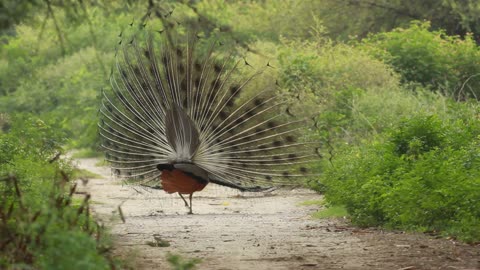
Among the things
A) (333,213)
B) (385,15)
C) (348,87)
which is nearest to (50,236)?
(333,213)

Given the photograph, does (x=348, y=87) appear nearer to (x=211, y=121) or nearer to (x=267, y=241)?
(x=211, y=121)

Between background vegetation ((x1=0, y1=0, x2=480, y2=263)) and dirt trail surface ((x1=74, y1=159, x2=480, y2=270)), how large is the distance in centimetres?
62

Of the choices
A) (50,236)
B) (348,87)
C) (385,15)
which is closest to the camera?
(50,236)

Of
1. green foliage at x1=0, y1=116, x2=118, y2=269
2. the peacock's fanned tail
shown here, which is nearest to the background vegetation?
green foliage at x1=0, y1=116, x2=118, y2=269

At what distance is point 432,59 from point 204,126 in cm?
1429

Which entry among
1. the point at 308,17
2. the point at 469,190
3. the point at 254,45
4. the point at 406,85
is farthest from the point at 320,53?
the point at 469,190

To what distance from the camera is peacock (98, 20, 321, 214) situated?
16922mm

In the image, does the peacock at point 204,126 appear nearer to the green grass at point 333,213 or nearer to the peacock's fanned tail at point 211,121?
the peacock's fanned tail at point 211,121

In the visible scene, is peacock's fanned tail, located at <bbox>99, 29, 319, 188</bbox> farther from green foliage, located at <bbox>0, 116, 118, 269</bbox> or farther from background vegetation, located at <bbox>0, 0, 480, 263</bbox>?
green foliage, located at <bbox>0, 116, 118, 269</bbox>

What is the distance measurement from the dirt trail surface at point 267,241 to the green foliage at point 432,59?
11.3m

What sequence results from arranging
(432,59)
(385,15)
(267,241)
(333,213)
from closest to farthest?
(267,241), (333,213), (432,59), (385,15)

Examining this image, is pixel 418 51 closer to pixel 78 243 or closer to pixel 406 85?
pixel 406 85

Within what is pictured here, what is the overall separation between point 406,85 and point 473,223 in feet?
51.9

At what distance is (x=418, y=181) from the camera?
12695 mm
